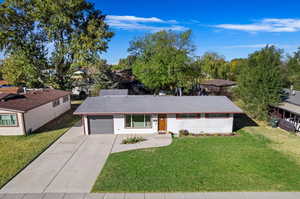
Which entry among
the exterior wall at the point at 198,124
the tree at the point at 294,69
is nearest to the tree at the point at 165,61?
the exterior wall at the point at 198,124

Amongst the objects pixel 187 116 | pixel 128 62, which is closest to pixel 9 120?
pixel 187 116

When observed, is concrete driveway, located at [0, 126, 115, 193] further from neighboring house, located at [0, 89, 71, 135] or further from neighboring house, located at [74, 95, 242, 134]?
neighboring house, located at [0, 89, 71, 135]

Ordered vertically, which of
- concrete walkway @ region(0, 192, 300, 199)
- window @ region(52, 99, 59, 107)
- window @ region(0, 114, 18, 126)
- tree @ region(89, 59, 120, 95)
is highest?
tree @ region(89, 59, 120, 95)

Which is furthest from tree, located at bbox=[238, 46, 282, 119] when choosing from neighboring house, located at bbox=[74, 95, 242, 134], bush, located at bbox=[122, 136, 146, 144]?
bush, located at bbox=[122, 136, 146, 144]

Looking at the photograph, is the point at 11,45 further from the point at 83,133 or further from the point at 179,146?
the point at 179,146

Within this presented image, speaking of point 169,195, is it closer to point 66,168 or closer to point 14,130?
point 66,168

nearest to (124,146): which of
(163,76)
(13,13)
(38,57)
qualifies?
(163,76)
